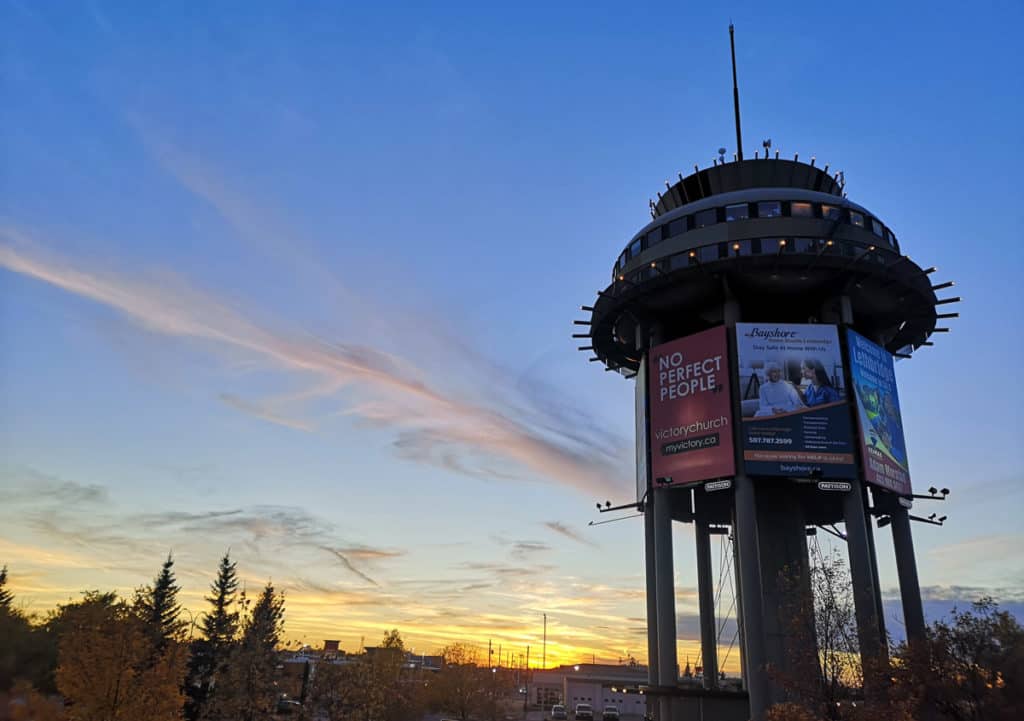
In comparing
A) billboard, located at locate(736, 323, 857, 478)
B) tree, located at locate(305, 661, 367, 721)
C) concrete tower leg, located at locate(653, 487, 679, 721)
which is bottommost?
tree, located at locate(305, 661, 367, 721)

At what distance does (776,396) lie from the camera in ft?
143

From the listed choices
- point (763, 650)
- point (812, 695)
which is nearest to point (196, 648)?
point (763, 650)

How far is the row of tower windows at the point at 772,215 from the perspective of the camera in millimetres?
47969

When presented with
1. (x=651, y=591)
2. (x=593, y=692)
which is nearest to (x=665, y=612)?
(x=651, y=591)

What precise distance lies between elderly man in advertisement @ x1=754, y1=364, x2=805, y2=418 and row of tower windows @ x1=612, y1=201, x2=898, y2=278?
11.4 m

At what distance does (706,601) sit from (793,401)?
18677 mm

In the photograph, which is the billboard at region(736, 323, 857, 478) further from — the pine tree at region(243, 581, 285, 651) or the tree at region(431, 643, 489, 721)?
the tree at region(431, 643, 489, 721)

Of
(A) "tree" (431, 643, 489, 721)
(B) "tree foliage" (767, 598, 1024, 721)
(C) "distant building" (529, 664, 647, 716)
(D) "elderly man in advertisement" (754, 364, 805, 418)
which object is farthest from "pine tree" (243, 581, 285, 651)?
(C) "distant building" (529, 664, 647, 716)

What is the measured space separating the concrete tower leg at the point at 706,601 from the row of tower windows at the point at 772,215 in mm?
21800

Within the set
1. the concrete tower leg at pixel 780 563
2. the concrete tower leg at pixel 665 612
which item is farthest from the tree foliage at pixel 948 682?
the concrete tower leg at pixel 665 612

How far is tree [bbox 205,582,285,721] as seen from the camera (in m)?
28.5

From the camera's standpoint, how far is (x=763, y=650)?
39000 millimetres

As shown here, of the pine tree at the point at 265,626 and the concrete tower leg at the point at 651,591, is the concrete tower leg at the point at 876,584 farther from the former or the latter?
the pine tree at the point at 265,626

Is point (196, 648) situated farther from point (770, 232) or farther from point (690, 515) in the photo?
point (770, 232)
